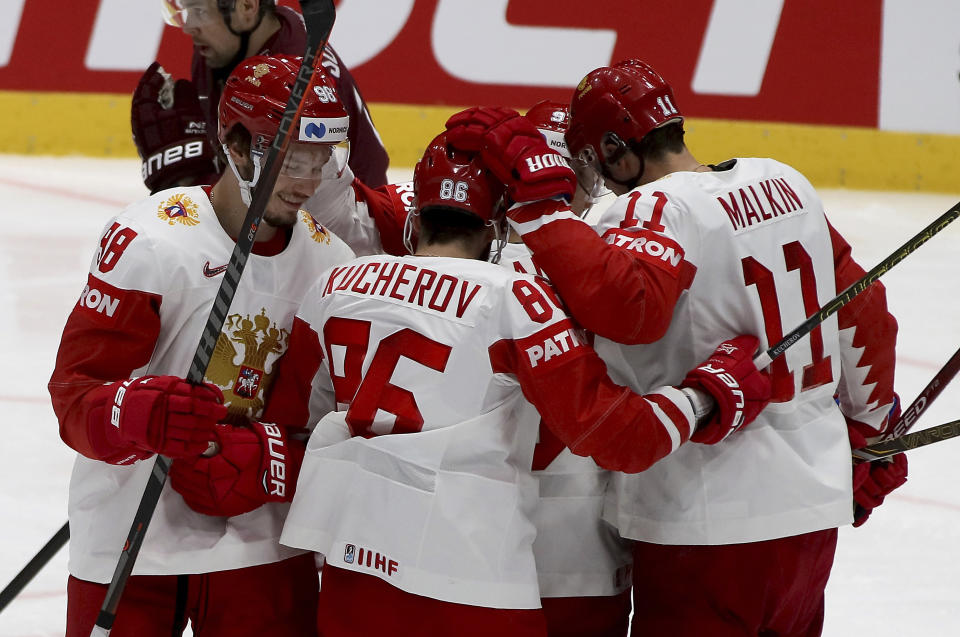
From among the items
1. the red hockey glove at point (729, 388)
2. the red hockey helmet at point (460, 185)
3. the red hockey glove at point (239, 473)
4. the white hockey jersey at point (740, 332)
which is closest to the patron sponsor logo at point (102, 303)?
the red hockey glove at point (239, 473)

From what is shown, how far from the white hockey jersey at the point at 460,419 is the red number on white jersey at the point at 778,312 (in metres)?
0.26

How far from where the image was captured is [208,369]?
221 cm

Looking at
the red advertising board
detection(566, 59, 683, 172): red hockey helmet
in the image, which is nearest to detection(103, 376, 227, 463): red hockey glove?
detection(566, 59, 683, 172): red hockey helmet

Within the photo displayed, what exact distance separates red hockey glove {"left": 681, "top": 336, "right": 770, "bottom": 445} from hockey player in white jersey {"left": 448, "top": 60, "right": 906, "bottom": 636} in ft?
0.30

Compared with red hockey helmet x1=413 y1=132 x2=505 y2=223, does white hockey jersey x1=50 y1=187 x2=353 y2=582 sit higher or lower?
lower

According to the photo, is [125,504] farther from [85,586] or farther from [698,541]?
[698,541]

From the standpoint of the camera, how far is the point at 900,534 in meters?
3.90

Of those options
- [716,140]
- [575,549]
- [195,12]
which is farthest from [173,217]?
[716,140]

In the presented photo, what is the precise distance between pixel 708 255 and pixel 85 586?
1164 mm

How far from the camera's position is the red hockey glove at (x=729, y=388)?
211 centimetres

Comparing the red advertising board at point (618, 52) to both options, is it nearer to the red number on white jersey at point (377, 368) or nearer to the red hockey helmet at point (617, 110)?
the red hockey helmet at point (617, 110)

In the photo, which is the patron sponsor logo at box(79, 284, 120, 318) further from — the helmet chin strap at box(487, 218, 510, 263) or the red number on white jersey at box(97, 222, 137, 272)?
the helmet chin strap at box(487, 218, 510, 263)

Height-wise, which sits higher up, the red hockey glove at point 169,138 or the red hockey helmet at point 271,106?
the red hockey helmet at point 271,106

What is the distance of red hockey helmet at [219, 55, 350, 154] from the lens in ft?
7.02
